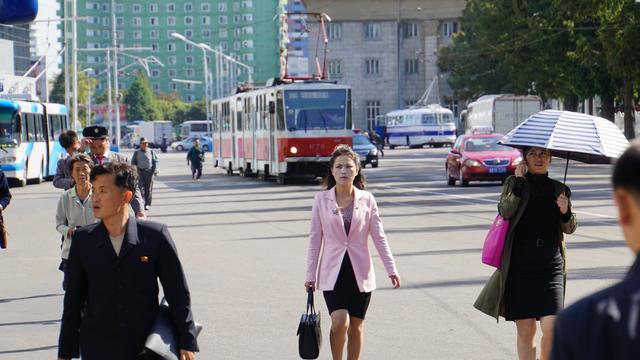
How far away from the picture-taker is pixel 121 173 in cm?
579

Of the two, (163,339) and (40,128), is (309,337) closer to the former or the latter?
(163,339)

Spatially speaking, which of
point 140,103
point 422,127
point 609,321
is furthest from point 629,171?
point 140,103

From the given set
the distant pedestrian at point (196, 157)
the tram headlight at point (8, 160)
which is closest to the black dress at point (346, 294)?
the tram headlight at point (8, 160)

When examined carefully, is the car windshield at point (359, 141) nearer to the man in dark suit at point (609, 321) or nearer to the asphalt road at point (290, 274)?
the asphalt road at point (290, 274)

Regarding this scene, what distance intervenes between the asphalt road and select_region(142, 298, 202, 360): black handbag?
3988 mm

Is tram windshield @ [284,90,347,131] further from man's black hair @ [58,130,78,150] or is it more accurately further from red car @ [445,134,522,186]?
man's black hair @ [58,130,78,150]

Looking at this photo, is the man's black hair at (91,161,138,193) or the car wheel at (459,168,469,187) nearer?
the man's black hair at (91,161,138,193)

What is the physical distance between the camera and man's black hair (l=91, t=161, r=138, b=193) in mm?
5758

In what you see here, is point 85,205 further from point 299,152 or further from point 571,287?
point 299,152

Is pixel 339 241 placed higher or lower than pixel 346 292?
higher

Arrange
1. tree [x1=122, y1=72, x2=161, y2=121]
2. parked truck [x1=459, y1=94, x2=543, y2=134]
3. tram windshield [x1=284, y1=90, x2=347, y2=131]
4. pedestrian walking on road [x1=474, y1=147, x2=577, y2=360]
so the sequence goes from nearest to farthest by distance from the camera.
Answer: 1. pedestrian walking on road [x1=474, y1=147, x2=577, y2=360]
2. tram windshield [x1=284, y1=90, x2=347, y2=131]
3. parked truck [x1=459, y1=94, x2=543, y2=134]
4. tree [x1=122, y1=72, x2=161, y2=121]

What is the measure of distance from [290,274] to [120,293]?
949 cm

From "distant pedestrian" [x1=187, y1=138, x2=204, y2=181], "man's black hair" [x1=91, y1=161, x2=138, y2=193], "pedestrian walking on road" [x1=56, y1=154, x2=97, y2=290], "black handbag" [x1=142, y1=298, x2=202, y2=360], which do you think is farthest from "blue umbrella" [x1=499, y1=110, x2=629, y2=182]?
"distant pedestrian" [x1=187, y1=138, x2=204, y2=181]

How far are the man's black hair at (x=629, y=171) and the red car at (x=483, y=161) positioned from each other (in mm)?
32768
